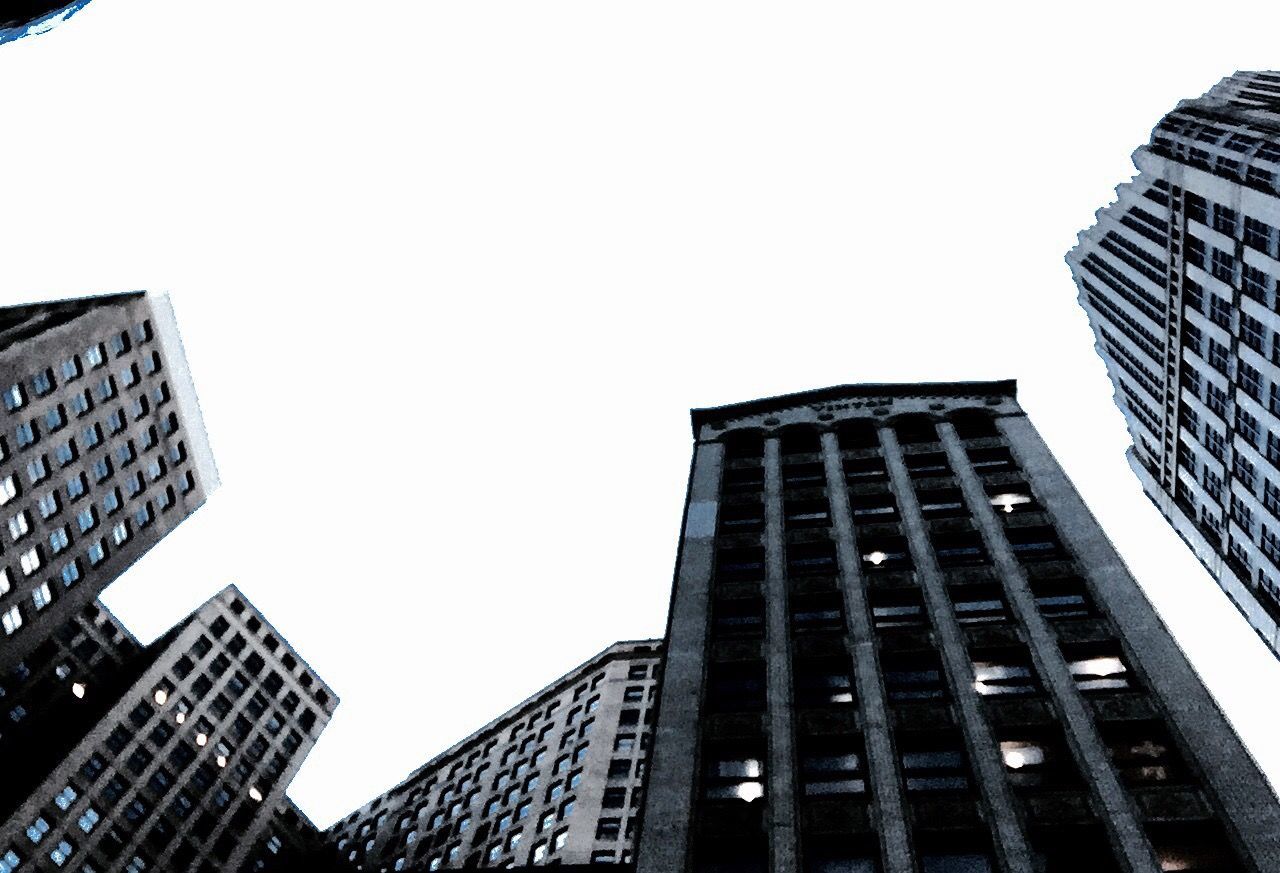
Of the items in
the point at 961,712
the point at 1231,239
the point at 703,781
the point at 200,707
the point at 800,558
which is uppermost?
the point at 1231,239

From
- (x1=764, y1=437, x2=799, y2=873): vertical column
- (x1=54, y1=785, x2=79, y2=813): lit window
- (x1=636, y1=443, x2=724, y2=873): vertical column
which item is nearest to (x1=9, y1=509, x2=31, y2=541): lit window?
(x1=54, y1=785, x2=79, y2=813): lit window

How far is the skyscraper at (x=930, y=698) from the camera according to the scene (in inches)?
1008

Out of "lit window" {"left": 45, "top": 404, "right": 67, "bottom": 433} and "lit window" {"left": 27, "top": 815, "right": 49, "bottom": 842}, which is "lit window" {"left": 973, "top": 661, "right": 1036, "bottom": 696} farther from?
"lit window" {"left": 27, "top": 815, "right": 49, "bottom": 842}

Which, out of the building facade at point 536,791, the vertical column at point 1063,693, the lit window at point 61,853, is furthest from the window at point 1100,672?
the lit window at point 61,853

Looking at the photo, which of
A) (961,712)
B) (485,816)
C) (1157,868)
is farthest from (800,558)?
(485,816)

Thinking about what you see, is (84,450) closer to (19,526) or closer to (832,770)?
(19,526)

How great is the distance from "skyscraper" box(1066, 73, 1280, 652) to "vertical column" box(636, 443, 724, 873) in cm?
4059

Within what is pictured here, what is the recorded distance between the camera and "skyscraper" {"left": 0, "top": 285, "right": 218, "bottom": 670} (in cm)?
5881

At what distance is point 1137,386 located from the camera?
90.0 metres

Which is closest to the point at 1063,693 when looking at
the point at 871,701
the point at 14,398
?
the point at 871,701

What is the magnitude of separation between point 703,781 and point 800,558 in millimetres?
15351

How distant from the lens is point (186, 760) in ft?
259

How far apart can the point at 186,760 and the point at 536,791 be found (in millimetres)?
28718

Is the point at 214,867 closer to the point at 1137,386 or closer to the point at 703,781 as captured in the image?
the point at 703,781
